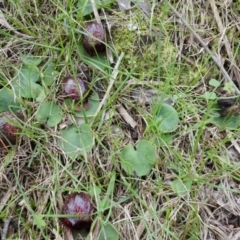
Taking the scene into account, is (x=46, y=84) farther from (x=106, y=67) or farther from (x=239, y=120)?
(x=239, y=120)

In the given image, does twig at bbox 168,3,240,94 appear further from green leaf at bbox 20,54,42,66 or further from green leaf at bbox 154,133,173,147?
green leaf at bbox 20,54,42,66

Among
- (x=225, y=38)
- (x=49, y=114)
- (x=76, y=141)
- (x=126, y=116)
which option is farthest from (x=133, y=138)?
(x=225, y=38)

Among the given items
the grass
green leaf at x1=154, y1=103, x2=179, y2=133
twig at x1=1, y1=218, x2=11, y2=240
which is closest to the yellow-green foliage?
the grass

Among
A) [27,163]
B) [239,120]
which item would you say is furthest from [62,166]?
[239,120]

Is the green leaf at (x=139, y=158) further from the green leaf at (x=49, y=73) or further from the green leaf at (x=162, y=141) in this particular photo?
the green leaf at (x=49, y=73)

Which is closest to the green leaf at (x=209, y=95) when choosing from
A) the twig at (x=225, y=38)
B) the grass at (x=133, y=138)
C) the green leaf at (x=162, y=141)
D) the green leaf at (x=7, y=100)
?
the grass at (x=133, y=138)

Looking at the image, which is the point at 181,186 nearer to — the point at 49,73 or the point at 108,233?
the point at 108,233

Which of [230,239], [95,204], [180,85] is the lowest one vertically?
[230,239]
